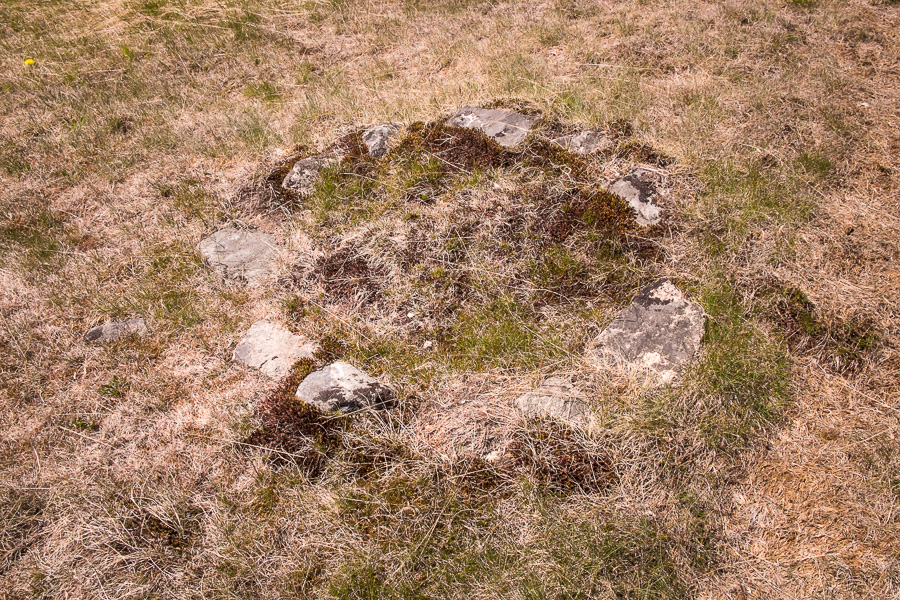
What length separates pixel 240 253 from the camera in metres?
4.06

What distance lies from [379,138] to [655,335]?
296 cm

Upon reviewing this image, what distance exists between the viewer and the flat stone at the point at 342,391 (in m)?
2.98

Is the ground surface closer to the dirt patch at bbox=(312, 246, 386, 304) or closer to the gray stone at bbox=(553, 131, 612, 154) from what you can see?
the dirt patch at bbox=(312, 246, 386, 304)

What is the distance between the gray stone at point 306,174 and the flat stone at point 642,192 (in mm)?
2400

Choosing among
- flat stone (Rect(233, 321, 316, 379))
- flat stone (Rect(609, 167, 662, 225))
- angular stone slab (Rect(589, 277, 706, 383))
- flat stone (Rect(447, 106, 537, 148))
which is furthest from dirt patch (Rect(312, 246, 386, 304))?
flat stone (Rect(609, 167, 662, 225))

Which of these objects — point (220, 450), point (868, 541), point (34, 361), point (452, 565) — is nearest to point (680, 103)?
point (868, 541)

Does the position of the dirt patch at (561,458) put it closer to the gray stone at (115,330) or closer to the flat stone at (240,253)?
the flat stone at (240,253)

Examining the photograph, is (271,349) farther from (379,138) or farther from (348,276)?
(379,138)

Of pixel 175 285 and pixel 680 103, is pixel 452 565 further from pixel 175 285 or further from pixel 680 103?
pixel 680 103

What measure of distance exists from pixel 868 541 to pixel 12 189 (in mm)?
6910

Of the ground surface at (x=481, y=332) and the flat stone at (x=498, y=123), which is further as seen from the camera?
the flat stone at (x=498, y=123)

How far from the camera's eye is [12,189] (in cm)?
498

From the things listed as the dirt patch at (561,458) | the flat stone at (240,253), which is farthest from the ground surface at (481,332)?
the flat stone at (240,253)

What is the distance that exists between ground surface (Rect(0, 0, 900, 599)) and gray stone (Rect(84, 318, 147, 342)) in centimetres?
9
